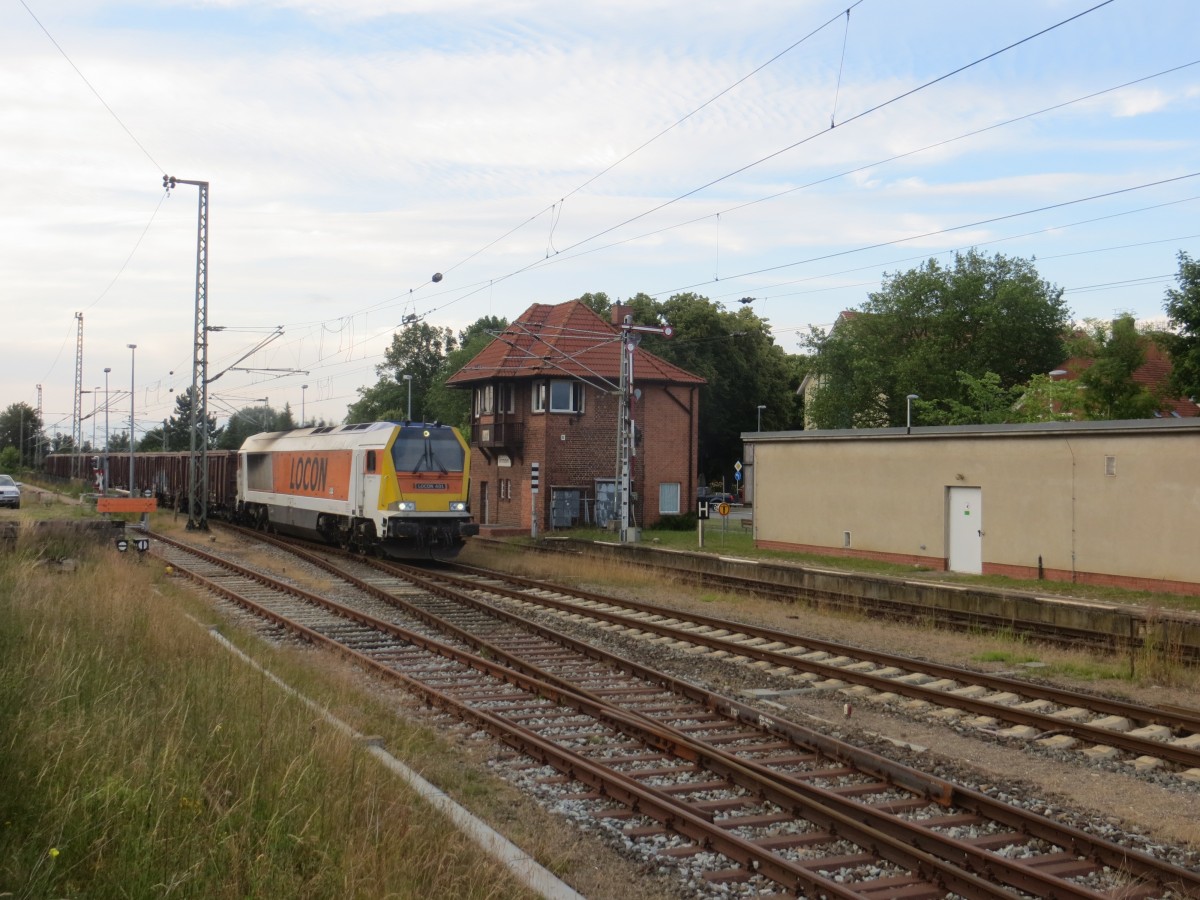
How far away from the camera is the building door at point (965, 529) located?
23969mm

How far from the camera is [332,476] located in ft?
86.8

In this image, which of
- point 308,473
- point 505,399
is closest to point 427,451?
point 308,473

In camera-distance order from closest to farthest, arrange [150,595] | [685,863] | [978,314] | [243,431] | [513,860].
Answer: [513,860] → [685,863] → [150,595] → [978,314] → [243,431]

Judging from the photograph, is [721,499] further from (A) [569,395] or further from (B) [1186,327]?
(B) [1186,327]

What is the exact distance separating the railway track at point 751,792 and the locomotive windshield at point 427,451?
10338mm

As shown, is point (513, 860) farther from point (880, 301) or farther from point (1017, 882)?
point (880, 301)

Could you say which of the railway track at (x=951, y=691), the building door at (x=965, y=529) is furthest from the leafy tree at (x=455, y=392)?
the railway track at (x=951, y=691)

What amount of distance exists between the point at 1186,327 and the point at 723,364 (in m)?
31.0

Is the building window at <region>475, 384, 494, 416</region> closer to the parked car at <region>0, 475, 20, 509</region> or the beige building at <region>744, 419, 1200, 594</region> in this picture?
the beige building at <region>744, 419, 1200, 594</region>

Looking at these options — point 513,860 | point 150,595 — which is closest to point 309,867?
point 513,860

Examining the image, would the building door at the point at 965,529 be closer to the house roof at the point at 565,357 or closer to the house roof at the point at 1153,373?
the house roof at the point at 565,357

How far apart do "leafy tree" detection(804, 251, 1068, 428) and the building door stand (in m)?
34.5

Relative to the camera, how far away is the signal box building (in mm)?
38603

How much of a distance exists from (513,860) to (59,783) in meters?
2.31
